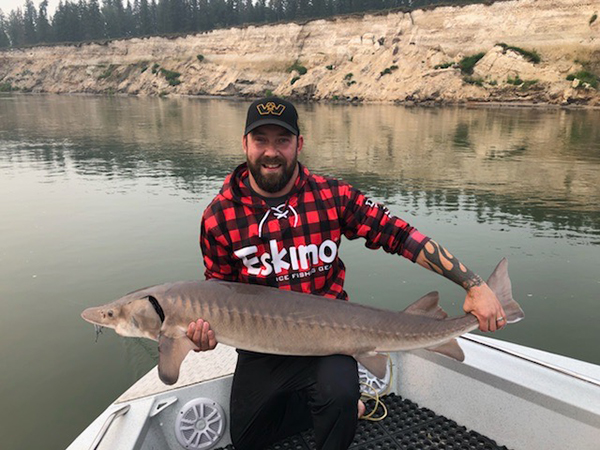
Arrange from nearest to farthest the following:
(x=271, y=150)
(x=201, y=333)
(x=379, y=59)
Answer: (x=201, y=333), (x=271, y=150), (x=379, y=59)

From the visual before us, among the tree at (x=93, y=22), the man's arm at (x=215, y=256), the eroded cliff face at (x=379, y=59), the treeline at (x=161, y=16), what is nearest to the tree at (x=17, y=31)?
the treeline at (x=161, y=16)

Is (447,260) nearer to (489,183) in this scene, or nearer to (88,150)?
(489,183)

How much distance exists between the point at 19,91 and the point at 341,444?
11125 centimetres

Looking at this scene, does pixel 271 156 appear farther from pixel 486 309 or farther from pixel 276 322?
pixel 486 309

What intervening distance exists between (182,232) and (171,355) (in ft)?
29.1

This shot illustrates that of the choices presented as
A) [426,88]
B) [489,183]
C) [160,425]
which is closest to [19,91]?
[426,88]

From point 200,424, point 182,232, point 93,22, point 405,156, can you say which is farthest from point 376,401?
point 93,22

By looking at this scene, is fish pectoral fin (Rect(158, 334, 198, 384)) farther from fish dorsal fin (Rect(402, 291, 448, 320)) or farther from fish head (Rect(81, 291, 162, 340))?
fish dorsal fin (Rect(402, 291, 448, 320))

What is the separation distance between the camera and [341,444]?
10.6 feet

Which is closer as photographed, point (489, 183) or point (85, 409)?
point (85, 409)

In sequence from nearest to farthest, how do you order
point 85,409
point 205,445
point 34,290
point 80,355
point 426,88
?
1. point 205,445
2. point 85,409
3. point 80,355
4. point 34,290
5. point 426,88

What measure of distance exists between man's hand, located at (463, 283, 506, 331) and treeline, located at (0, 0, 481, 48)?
86168 mm

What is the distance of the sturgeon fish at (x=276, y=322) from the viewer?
10.2 ft

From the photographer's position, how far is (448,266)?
3.42 meters
